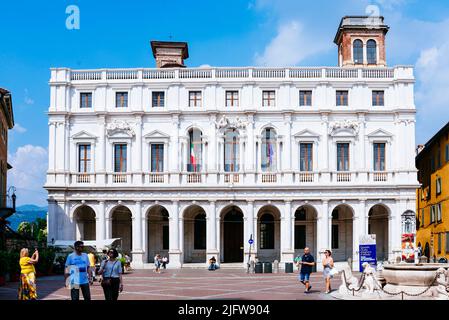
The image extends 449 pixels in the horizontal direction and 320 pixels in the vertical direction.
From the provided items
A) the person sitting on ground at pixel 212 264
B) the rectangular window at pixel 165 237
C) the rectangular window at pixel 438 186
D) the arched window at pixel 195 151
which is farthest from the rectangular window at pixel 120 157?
the rectangular window at pixel 438 186

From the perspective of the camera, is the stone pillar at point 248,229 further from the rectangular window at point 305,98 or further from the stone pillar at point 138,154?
the rectangular window at point 305,98

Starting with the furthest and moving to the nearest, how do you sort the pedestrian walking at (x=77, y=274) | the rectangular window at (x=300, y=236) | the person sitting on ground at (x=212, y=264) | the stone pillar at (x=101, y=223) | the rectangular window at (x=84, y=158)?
1. the rectangular window at (x=300, y=236)
2. the rectangular window at (x=84, y=158)
3. the stone pillar at (x=101, y=223)
4. the person sitting on ground at (x=212, y=264)
5. the pedestrian walking at (x=77, y=274)

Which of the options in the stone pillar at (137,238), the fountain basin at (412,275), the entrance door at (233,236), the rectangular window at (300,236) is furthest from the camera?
the rectangular window at (300,236)

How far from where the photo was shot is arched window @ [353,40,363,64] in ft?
193

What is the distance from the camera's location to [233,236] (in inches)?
2140

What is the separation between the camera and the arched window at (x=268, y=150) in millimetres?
52094

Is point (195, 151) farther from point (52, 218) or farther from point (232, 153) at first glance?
point (52, 218)

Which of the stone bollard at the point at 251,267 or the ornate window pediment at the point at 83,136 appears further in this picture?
the ornate window pediment at the point at 83,136

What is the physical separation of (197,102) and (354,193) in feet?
48.7

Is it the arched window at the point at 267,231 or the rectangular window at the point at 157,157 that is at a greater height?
the rectangular window at the point at 157,157

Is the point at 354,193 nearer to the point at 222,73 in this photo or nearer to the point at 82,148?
the point at 222,73

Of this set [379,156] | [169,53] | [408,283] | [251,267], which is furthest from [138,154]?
[408,283]

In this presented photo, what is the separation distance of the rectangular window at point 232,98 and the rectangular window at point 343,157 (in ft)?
30.0

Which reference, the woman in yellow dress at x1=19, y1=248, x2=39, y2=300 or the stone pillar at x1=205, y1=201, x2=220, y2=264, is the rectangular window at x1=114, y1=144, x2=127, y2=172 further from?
the woman in yellow dress at x1=19, y1=248, x2=39, y2=300
